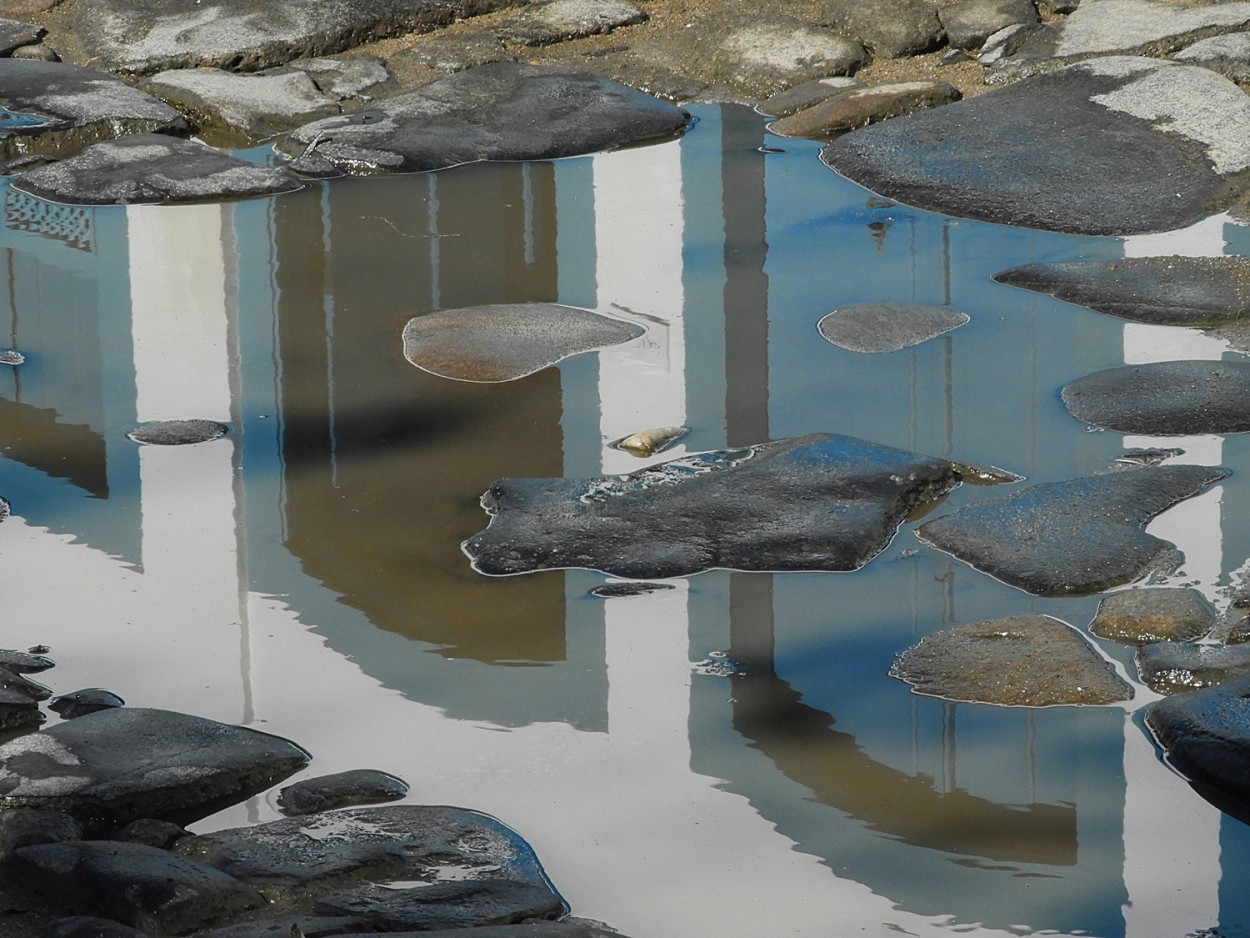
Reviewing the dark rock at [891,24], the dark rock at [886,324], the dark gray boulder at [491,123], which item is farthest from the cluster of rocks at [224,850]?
the dark rock at [891,24]

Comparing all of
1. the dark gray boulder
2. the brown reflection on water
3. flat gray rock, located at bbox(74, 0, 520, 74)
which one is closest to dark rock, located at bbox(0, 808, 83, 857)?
the brown reflection on water

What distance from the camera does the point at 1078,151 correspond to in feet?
16.0

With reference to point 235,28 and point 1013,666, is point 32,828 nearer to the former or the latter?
point 1013,666

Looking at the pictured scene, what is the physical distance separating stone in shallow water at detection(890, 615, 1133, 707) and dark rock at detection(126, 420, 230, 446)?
5.20ft

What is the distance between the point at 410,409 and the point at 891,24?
359 centimetres

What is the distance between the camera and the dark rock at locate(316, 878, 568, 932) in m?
1.85

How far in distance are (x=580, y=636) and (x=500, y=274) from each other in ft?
6.17

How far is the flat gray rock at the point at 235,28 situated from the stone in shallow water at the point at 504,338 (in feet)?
9.61

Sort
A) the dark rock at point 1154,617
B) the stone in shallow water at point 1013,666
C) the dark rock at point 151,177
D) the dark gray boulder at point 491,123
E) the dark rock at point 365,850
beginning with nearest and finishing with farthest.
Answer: the dark rock at point 365,850, the stone in shallow water at point 1013,666, the dark rock at point 1154,617, the dark rock at point 151,177, the dark gray boulder at point 491,123

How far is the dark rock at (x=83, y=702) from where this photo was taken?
237 centimetres

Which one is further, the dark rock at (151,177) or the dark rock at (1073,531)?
the dark rock at (151,177)

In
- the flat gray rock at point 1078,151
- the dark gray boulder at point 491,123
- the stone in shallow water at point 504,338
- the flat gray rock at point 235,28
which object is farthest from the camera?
the flat gray rock at point 235,28

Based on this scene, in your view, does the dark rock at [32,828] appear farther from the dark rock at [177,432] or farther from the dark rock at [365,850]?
the dark rock at [177,432]

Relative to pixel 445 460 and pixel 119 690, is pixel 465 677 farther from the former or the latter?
pixel 445 460
